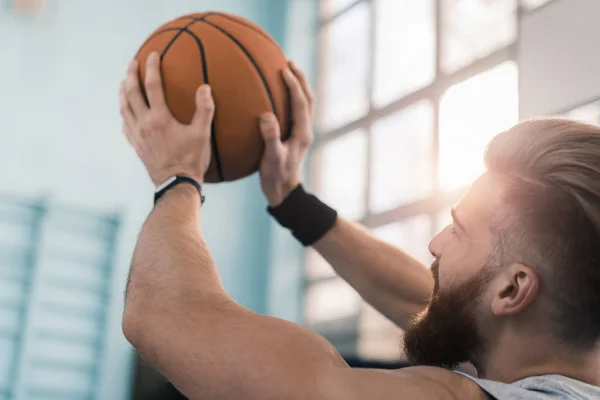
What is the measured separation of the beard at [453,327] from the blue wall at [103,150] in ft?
9.60

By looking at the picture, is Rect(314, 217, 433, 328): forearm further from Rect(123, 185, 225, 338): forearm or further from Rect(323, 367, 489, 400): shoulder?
Rect(323, 367, 489, 400): shoulder

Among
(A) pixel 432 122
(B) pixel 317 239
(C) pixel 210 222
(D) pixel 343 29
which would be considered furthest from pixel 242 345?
(D) pixel 343 29

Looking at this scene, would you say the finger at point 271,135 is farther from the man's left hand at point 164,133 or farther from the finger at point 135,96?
the finger at point 135,96

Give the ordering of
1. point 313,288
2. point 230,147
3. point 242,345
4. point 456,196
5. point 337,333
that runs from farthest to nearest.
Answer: point 313,288
point 337,333
point 456,196
point 230,147
point 242,345

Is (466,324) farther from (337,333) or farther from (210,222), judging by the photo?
(210,222)

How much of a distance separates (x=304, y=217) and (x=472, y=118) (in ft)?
6.09

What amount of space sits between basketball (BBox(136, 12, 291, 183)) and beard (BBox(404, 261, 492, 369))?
47 cm

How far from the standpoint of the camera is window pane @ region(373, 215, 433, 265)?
323 centimetres

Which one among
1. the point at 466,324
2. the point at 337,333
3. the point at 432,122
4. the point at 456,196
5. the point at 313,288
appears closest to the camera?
the point at 466,324

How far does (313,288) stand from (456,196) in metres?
1.19

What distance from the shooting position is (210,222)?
4094mm

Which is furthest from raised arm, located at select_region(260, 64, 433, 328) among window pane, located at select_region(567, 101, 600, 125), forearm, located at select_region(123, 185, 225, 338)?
window pane, located at select_region(567, 101, 600, 125)

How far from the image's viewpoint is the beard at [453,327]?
903 millimetres

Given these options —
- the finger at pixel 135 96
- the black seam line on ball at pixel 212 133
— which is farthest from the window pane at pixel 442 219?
the finger at pixel 135 96
